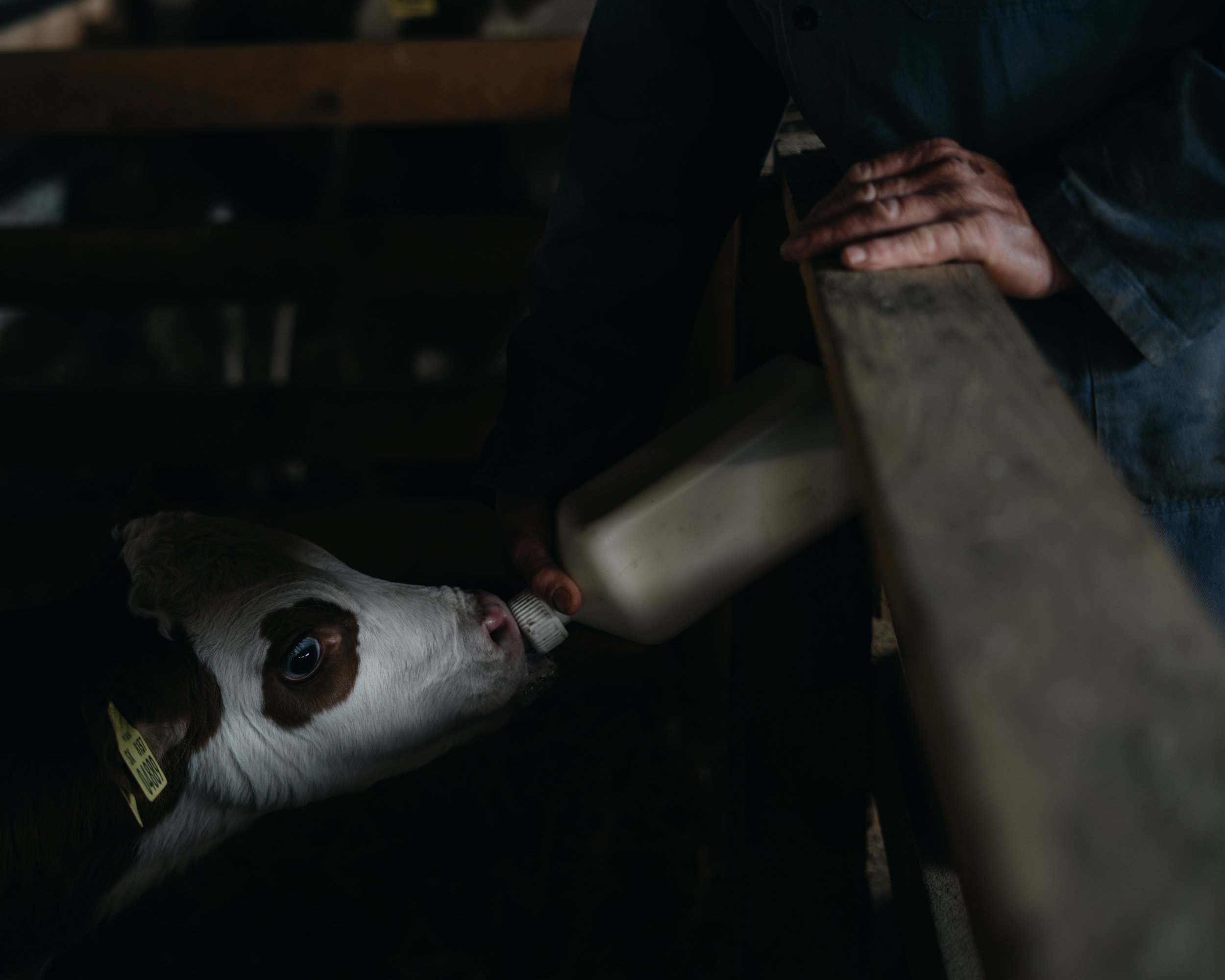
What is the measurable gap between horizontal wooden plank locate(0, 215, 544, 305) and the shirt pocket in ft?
3.60

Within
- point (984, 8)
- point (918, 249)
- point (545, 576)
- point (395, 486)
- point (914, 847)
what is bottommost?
point (914, 847)

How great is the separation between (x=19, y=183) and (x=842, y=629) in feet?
7.34

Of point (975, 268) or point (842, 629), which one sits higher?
point (975, 268)

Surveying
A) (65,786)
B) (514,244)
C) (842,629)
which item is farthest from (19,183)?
(842,629)

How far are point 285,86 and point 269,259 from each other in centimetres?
31

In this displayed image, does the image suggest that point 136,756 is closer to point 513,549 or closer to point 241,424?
point 513,549

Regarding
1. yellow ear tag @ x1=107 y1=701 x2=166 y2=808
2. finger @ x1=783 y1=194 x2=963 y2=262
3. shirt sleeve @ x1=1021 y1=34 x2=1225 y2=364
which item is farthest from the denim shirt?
yellow ear tag @ x1=107 y1=701 x2=166 y2=808

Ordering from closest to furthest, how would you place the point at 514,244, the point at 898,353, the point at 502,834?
1. the point at 898,353
2. the point at 502,834
3. the point at 514,244

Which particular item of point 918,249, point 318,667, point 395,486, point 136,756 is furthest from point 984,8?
point 395,486

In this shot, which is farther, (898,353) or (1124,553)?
(898,353)

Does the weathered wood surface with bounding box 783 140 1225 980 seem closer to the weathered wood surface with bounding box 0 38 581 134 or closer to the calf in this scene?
the calf

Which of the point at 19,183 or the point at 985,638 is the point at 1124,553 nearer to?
the point at 985,638

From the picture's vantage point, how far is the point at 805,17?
729 millimetres

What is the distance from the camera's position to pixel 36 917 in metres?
0.90
